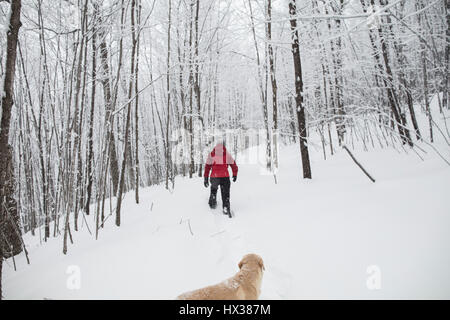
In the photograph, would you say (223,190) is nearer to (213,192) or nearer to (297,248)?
(213,192)

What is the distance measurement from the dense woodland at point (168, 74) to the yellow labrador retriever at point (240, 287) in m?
2.44

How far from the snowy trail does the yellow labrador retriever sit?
2.07 feet

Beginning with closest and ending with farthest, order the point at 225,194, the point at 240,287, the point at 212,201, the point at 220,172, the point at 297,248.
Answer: the point at 240,287 < the point at 297,248 < the point at 225,194 < the point at 220,172 < the point at 212,201

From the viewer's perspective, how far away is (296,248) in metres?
2.45

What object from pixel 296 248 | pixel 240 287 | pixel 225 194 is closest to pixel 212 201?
pixel 225 194

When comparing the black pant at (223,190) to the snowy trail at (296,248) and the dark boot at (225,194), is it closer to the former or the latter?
the dark boot at (225,194)

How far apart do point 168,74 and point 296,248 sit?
397 cm

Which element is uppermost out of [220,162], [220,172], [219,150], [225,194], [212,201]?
[219,150]

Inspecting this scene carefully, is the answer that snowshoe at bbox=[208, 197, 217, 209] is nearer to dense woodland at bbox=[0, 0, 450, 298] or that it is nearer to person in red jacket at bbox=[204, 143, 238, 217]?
person in red jacket at bbox=[204, 143, 238, 217]

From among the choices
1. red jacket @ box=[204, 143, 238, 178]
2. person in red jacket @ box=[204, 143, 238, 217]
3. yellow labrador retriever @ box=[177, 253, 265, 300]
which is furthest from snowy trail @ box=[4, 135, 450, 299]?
red jacket @ box=[204, 143, 238, 178]

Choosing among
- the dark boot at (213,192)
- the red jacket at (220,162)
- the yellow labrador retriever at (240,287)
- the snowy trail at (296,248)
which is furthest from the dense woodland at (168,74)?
the yellow labrador retriever at (240,287)

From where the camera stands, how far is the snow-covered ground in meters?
1.80

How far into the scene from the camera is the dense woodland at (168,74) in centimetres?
328
